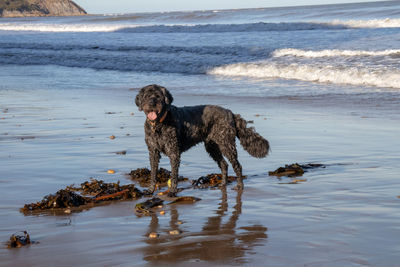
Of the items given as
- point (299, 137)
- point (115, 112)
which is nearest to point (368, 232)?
point (299, 137)

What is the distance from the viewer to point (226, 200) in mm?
5926

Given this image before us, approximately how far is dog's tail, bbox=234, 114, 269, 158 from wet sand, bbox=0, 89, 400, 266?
1.16 feet

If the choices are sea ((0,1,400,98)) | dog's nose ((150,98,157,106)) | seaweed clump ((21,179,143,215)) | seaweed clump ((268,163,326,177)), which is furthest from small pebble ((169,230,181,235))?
sea ((0,1,400,98))

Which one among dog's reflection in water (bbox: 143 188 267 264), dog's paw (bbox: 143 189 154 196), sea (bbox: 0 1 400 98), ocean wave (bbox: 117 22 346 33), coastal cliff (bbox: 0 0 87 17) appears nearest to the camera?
dog's reflection in water (bbox: 143 188 267 264)

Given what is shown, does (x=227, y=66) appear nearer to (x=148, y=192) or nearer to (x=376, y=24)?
(x=148, y=192)

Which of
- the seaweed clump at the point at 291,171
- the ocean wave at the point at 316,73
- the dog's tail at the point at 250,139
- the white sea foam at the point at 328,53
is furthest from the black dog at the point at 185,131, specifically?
the white sea foam at the point at 328,53

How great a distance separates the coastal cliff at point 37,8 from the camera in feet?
534

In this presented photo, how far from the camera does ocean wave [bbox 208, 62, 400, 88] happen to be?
16.2 metres

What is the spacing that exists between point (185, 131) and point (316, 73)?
12589 millimetres

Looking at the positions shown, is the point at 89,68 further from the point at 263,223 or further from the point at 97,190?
the point at 263,223

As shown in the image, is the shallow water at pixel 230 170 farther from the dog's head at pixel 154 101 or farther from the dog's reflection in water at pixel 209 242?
the dog's head at pixel 154 101

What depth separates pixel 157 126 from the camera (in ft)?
20.2

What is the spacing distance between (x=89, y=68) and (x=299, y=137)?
1742 cm

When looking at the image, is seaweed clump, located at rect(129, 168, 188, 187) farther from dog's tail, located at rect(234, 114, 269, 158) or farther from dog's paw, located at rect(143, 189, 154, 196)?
dog's tail, located at rect(234, 114, 269, 158)
